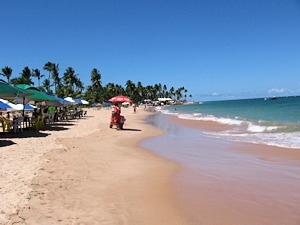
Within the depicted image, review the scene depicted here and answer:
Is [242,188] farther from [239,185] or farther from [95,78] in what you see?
[95,78]

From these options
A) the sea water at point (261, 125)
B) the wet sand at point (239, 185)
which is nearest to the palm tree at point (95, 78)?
the sea water at point (261, 125)

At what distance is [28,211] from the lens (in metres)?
3.96

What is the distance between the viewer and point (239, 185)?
224 inches

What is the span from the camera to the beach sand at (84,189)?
395 cm

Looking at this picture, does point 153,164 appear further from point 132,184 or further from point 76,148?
point 76,148

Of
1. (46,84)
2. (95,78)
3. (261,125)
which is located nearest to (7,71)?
(46,84)

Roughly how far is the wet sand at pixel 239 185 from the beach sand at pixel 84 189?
392 mm

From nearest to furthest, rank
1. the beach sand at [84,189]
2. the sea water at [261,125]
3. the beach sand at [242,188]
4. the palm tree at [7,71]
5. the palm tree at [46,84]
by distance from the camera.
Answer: the beach sand at [84,189] → the beach sand at [242,188] → the sea water at [261,125] → the palm tree at [7,71] → the palm tree at [46,84]

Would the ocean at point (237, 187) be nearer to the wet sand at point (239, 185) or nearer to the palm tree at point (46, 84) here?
the wet sand at point (239, 185)

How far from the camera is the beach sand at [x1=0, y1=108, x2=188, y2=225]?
13.0 feet

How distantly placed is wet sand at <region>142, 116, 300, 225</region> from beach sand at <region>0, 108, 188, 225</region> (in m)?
0.39

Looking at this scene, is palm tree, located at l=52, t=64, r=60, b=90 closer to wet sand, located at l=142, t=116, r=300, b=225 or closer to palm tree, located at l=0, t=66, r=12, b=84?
palm tree, located at l=0, t=66, r=12, b=84

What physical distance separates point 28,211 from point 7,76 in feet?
230

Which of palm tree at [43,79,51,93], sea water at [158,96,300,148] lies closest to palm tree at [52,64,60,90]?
palm tree at [43,79,51,93]
